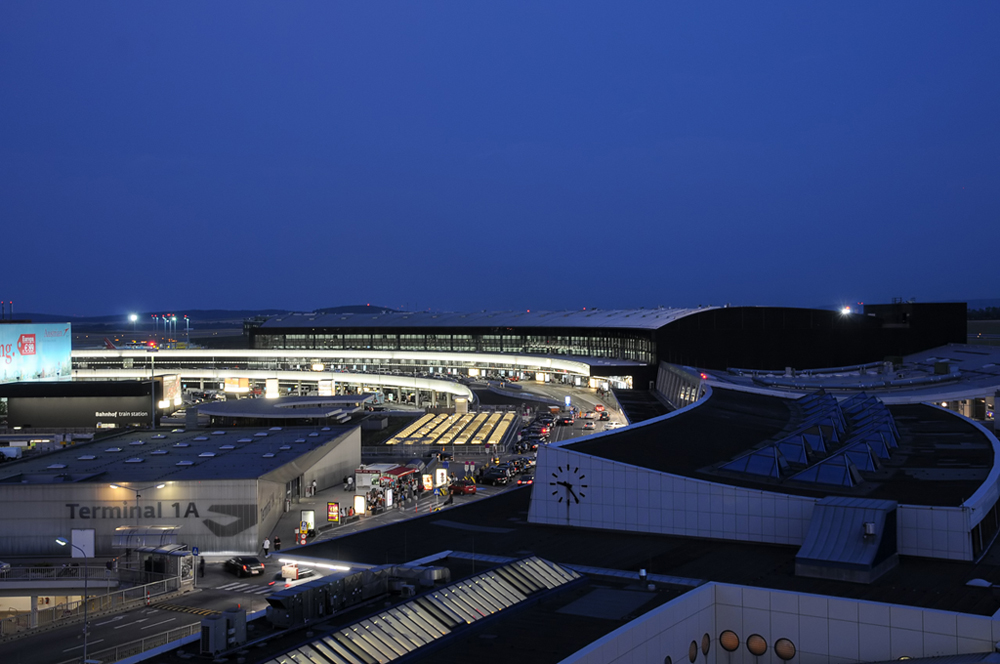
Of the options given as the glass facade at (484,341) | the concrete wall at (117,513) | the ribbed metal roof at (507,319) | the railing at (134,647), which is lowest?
the railing at (134,647)

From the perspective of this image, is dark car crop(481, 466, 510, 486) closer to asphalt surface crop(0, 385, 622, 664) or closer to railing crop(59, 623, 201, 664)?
asphalt surface crop(0, 385, 622, 664)

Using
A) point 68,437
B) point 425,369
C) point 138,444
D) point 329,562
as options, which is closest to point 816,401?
point 329,562

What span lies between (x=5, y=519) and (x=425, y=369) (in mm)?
90295

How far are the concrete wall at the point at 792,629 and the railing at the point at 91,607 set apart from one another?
18337mm

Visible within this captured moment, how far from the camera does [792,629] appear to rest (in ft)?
60.8

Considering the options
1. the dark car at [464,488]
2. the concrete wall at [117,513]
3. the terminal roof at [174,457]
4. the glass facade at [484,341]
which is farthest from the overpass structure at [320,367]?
the concrete wall at [117,513]

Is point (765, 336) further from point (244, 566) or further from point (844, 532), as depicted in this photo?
point (844, 532)

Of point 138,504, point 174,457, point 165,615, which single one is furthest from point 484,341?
point 165,615

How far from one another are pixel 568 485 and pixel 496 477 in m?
21.7

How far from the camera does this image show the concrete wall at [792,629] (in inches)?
648

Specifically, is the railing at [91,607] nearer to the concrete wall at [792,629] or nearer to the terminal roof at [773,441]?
the terminal roof at [773,441]

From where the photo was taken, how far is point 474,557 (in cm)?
2288

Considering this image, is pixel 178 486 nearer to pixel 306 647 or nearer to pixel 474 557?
pixel 474 557

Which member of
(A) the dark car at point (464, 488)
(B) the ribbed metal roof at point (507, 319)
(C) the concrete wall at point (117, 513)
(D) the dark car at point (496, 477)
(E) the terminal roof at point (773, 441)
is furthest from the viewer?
(B) the ribbed metal roof at point (507, 319)
